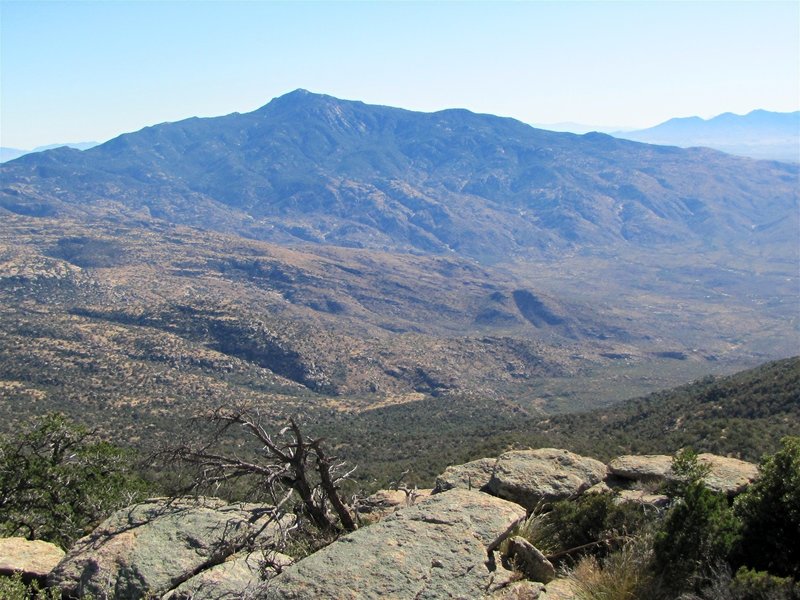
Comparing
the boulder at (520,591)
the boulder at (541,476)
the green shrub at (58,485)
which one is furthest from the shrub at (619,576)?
the green shrub at (58,485)

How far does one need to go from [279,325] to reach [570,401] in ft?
204

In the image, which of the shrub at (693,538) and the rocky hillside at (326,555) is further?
the shrub at (693,538)

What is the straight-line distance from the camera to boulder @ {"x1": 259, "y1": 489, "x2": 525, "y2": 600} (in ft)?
25.7

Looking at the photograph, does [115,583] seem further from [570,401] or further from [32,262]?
[32,262]

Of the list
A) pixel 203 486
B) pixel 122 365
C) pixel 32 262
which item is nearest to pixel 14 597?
pixel 203 486

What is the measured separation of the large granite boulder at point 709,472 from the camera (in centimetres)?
1285

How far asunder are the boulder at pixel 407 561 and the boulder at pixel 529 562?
424 millimetres

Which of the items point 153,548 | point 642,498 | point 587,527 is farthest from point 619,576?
point 153,548

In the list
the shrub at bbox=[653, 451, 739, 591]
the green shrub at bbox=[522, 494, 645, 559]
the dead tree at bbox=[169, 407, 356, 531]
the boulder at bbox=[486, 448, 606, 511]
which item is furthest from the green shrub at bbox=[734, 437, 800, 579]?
the dead tree at bbox=[169, 407, 356, 531]

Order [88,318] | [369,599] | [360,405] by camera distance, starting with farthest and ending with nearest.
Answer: [88,318], [360,405], [369,599]

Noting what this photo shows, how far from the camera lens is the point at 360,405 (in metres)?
104

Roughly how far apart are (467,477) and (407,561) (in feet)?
19.8

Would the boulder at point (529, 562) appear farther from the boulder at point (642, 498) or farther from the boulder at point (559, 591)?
the boulder at point (642, 498)

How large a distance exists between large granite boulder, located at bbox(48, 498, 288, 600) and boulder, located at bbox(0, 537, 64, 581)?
710 mm
